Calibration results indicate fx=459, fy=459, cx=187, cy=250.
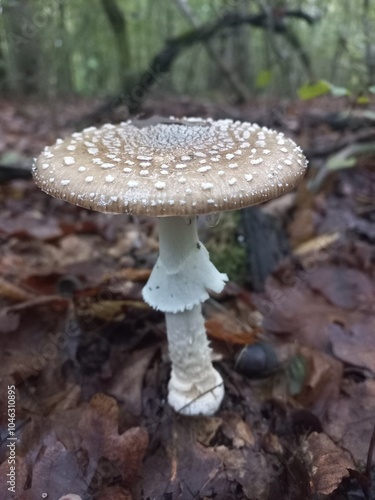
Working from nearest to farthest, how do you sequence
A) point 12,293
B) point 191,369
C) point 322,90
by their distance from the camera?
point 191,369 → point 12,293 → point 322,90

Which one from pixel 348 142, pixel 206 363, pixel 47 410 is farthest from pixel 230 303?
pixel 348 142

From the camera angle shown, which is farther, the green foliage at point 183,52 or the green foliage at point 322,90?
the green foliage at point 183,52

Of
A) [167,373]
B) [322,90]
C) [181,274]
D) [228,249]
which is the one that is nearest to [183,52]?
[322,90]

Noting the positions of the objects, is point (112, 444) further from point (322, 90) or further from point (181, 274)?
point (322, 90)

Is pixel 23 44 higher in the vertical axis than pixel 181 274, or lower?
lower

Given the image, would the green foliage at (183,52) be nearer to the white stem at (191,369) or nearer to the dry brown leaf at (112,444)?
the white stem at (191,369)

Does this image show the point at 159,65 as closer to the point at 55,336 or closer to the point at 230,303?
the point at 230,303

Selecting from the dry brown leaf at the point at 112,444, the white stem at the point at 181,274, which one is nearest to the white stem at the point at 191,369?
the white stem at the point at 181,274
